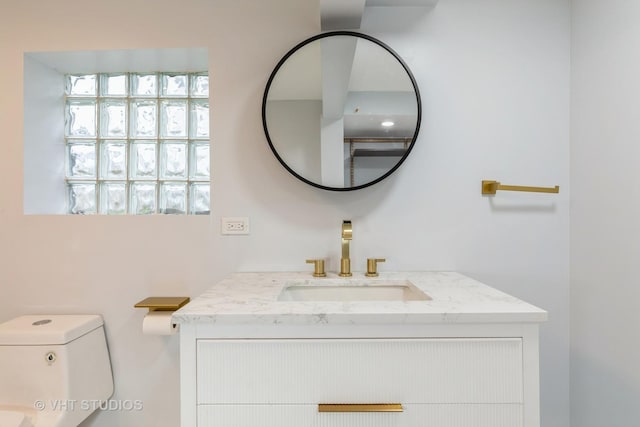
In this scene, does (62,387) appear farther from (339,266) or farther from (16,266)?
(339,266)

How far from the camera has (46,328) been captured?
139 centimetres

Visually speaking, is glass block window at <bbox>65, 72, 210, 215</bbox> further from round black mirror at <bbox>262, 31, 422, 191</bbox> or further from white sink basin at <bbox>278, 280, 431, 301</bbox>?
white sink basin at <bbox>278, 280, 431, 301</bbox>

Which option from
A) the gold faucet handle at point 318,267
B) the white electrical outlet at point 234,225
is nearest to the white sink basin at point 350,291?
the gold faucet handle at point 318,267

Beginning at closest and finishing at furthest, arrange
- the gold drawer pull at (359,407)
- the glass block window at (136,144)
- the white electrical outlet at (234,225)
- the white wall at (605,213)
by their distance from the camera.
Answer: the gold drawer pull at (359,407)
the white wall at (605,213)
the white electrical outlet at (234,225)
the glass block window at (136,144)

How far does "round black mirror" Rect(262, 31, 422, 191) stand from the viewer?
148 cm

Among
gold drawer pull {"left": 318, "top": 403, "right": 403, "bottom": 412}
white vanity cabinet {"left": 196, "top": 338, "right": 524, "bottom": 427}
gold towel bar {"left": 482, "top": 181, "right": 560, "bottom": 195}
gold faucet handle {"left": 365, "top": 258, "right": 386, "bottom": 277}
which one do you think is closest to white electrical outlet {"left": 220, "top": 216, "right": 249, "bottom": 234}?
gold faucet handle {"left": 365, "top": 258, "right": 386, "bottom": 277}

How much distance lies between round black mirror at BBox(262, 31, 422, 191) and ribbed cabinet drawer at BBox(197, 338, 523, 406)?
2.35ft

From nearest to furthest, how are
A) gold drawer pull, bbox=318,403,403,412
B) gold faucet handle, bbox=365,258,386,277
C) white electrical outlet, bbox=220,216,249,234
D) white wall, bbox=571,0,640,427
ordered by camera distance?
gold drawer pull, bbox=318,403,403,412
white wall, bbox=571,0,640,427
gold faucet handle, bbox=365,258,386,277
white electrical outlet, bbox=220,216,249,234

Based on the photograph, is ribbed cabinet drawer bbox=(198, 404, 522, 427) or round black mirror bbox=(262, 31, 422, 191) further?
round black mirror bbox=(262, 31, 422, 191)

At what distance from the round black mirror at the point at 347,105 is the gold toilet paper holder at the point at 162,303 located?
0.71 m

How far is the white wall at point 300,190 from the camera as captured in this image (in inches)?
61.0

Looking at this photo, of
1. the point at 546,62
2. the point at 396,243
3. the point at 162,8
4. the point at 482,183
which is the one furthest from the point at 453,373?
the point at 162,8

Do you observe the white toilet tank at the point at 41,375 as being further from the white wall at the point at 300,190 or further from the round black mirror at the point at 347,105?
the round black mirror at the point at 347,105

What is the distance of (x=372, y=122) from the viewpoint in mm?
1481
